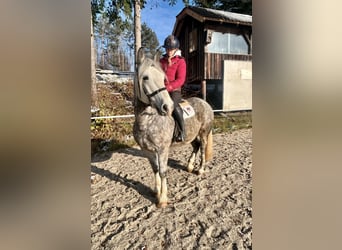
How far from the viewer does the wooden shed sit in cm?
101

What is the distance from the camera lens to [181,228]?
1.01 meters

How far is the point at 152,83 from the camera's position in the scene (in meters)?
0.94

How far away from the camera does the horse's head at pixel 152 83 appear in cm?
93

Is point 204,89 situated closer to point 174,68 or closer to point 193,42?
point 193,42

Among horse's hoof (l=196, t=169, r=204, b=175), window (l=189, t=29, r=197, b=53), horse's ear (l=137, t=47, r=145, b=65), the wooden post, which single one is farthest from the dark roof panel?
horse's hoof (l=196, t=169, r=204, b=175)

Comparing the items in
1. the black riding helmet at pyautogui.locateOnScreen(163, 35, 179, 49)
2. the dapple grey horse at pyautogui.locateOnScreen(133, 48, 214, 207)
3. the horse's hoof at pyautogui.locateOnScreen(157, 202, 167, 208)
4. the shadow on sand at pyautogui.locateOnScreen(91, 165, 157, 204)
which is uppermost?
the black riding helmet at pyautogui.locateOnScreen(163, 35, 179, 49)

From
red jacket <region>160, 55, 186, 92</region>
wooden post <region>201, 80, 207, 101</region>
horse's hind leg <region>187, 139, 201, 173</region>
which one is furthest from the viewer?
horse's hind leg <region>187, 139, 201, 173</region>

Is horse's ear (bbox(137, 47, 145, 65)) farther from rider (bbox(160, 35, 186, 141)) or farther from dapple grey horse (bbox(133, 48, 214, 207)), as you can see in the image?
rider (bbox(160, 35, 186, 141))

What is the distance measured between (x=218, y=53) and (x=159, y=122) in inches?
18.7
